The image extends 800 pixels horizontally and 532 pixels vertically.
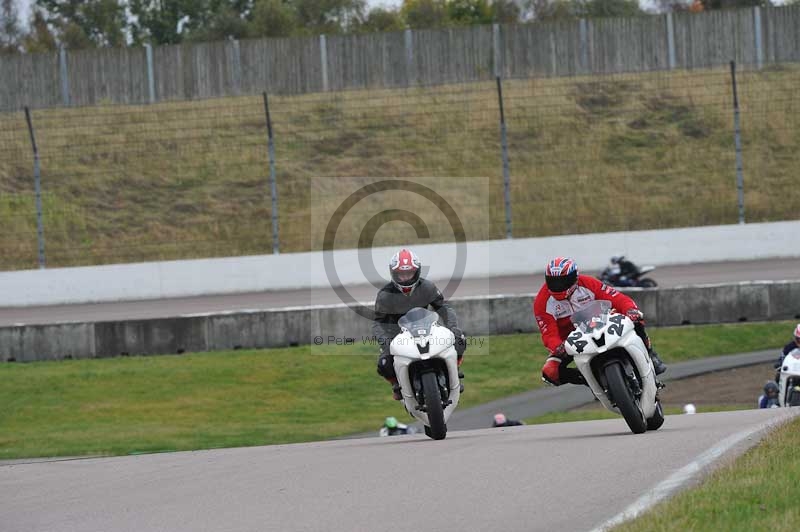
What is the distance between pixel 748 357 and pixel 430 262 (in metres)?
8.34

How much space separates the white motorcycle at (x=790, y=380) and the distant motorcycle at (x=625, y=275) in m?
8.30

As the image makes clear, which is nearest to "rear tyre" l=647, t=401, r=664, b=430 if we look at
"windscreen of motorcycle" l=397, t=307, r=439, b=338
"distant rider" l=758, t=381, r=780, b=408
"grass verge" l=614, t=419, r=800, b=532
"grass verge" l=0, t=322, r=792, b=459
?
"windscreen of motorcycle" l=397, t=307, r=439, b=338

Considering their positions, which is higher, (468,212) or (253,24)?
(253,24)

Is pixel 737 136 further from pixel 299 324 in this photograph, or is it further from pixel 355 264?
pixel 299 324

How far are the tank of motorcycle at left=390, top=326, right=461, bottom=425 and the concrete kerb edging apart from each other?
5.76 metres

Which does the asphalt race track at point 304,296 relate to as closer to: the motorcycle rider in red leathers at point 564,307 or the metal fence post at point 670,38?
the motorcycle rider in red leathers at point 564,307

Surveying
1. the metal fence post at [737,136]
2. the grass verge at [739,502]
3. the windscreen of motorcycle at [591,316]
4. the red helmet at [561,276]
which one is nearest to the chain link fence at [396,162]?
the metal fence post at [737,136]

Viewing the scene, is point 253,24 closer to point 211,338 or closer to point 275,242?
point 275,242

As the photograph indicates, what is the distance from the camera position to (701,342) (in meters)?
19.4

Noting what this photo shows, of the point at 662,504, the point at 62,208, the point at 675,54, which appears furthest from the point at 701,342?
the point at 675,54

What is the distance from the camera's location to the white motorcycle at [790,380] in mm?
13422

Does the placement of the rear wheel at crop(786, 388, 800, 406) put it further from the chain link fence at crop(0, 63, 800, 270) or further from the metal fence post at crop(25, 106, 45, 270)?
the metal fence post at crop(25, 106, 45, 270)

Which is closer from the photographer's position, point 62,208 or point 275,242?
point 275,242

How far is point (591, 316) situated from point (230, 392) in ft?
30.3
